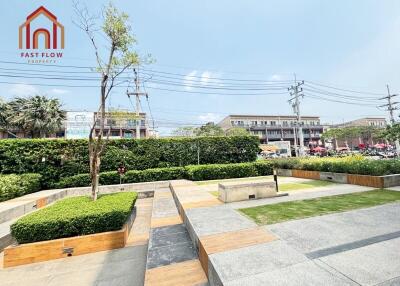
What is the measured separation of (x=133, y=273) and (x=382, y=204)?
6.74 meters

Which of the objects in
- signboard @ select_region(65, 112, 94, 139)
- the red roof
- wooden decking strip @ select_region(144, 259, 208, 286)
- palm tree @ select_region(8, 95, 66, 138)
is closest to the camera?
wooden decking strip @ select_region(144, 259, 208, 286)

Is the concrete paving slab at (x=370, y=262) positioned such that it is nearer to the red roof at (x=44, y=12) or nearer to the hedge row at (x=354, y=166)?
the hedge row at (x=354, y=166)

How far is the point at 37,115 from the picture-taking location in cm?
2525

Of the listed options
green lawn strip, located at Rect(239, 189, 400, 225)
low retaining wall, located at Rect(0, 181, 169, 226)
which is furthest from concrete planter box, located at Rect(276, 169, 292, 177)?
low retaining wall, located at Rect(0, 181, 169, 226)

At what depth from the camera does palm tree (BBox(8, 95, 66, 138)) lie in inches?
981

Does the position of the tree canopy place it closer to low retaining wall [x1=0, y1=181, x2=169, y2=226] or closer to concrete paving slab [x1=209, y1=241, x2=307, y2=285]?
low retaining wall [x1=0, y1=181, x2=169, y2=226]

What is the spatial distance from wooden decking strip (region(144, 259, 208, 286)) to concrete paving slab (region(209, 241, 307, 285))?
473mm

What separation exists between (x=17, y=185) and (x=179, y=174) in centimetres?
875

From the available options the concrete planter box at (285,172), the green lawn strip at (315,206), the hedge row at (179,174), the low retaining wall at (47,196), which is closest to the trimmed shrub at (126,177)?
the hedge row at (179,174)

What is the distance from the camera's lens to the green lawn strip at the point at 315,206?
5090mm

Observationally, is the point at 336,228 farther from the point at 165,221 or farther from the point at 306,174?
the point at 306,174

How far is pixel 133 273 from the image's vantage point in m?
4.02

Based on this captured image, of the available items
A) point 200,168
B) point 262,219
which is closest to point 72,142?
point 200,168

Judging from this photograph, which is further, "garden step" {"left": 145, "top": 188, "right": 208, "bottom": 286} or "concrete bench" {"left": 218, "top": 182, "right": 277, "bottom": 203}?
"concrete bench" {"left": 218, "top": 182, "right": 277, "bottom": 203}
